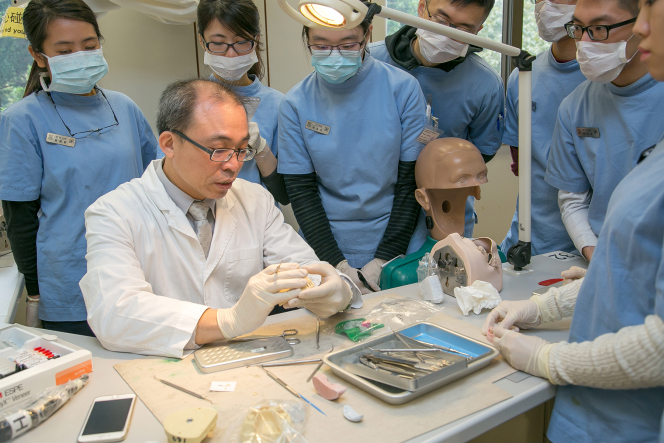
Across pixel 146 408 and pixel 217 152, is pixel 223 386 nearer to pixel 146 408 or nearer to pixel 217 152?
pixel 146 408

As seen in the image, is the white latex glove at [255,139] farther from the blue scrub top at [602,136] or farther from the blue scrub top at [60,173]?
the blue scrub top at [602,136]

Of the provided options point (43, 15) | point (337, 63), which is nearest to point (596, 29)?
point (337, 63)

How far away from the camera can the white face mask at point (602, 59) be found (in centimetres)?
156

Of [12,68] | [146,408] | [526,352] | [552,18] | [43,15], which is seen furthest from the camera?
[12,68]

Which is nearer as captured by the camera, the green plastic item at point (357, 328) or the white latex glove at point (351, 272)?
the green plastic item at point (357, 328)

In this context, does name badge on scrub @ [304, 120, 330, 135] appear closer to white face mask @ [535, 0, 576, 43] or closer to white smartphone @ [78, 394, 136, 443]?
white face mask @ [535, 0, 576, 43]

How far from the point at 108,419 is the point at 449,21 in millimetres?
1793

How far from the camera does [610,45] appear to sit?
157 cm

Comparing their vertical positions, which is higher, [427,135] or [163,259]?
[427,135]

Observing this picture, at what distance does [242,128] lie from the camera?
154cm

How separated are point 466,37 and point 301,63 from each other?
2.38m

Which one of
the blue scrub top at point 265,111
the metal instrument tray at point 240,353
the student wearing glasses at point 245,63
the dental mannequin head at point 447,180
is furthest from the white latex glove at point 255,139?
the metal instrument tray at point 240,353

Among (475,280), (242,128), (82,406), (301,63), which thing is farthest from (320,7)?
(301,63)

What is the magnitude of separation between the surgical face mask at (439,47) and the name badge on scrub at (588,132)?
55 centimetres
